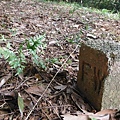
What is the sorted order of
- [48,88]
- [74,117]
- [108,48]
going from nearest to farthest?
[74,117]
[108,48]
[48,88]

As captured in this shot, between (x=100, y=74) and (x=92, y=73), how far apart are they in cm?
8

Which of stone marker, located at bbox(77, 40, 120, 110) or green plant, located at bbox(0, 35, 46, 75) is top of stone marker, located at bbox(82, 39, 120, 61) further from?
green plant, located at bbox(0, 35, 46, 75)

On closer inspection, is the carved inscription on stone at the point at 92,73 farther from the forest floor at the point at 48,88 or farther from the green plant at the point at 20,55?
the green plant at the point at 20,55

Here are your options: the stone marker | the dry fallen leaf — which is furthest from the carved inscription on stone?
the dry fallen leaf

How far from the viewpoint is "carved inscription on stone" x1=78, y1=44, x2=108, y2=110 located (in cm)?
135

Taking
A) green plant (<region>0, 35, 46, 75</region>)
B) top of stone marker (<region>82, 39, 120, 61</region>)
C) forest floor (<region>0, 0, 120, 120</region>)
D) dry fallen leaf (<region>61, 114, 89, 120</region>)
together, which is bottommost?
dry fallen leaf (<region>61, 114, 89, 120</region>)

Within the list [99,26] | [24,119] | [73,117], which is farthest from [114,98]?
[99,26]

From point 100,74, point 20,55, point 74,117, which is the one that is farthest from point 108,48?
point 20,55

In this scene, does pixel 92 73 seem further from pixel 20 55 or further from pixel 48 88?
pixel 20 55

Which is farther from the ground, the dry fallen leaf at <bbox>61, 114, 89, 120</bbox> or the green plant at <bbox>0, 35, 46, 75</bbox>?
the green plant at <bbox>0, 35, 46, 75</bbox>

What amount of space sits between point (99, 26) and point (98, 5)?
7.25 m

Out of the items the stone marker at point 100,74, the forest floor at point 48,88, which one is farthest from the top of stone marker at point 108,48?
the forest floor at point 48,88

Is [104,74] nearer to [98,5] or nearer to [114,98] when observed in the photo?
[114,98]

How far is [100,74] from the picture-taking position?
1368 mm
